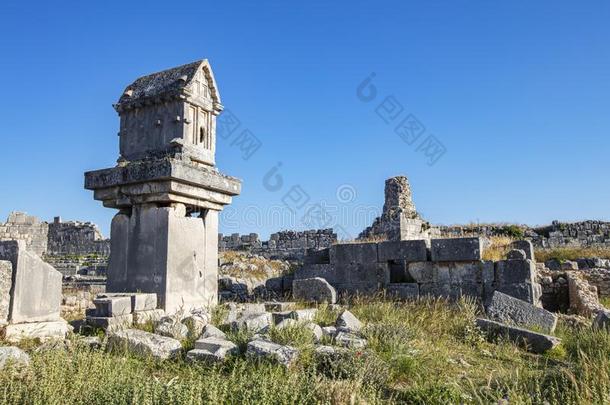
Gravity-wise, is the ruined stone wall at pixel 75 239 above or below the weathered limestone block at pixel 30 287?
above

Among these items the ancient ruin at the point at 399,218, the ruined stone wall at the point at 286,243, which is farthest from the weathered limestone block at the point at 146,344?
the ruined stone wall at the point at 286,243

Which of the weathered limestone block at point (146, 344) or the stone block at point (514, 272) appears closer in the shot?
the weathered limestone block at point (146, 344)

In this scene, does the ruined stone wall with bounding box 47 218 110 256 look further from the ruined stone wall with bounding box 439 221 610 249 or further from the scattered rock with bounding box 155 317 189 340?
the scattered rock with bounding box 155 317 189 340

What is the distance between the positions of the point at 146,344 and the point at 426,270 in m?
6.46

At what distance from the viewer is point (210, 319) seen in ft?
20.9

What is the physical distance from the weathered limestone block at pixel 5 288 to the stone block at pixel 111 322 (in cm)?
99

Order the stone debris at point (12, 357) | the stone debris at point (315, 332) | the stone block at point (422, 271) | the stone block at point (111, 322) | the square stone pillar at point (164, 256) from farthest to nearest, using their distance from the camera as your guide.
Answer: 1. the stone block at point (422, 271)
2. the square stone pillar at point (164, 256)
3. the stone block at point (111, 322)
4. the stone debris at point (315, 332)
5. the stone debris at point (12, 357)

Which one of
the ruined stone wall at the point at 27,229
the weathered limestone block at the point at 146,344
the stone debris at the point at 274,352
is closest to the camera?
the stone debris at the point at 274,352

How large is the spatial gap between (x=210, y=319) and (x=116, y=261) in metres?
1.76

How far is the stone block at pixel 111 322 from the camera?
5.86m

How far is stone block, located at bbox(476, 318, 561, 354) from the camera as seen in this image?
6.42m

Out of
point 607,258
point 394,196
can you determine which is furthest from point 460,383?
point 394,196

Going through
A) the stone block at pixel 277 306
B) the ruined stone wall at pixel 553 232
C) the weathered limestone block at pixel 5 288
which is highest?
the ruined stone wall at pixel 553 232

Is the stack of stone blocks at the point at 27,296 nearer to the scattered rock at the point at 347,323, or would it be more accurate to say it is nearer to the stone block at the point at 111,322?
the stone block at the point at 111,322
